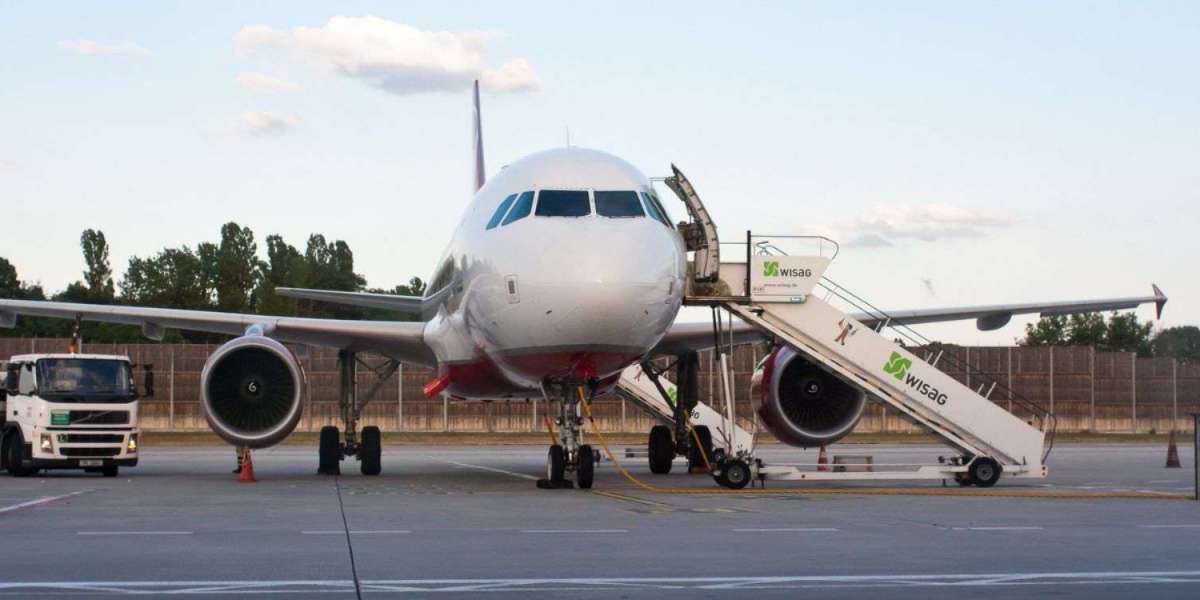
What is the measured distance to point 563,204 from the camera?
62.1ft

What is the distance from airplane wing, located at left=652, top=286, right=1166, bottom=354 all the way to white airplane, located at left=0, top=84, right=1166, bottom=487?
63 mm

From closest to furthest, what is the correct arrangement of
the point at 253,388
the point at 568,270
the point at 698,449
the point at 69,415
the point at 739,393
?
1. the point at 568,270
2. the point at 253,388
3. the point at 69,415
4. the point at 698,449
5. the point at 739,393

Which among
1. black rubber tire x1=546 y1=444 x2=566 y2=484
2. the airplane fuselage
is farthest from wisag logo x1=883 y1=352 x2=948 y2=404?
black rubber tire x1=546 y1=444 x2=566 y2=484

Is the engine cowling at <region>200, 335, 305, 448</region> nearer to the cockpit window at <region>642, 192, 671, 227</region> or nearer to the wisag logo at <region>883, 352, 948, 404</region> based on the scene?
the cockpit window at <region>642, 192, 671, 227</region>

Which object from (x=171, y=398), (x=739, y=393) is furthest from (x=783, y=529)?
(x=171, y=398)

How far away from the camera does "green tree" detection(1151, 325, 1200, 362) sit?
5512 inches

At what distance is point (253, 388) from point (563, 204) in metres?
6.99

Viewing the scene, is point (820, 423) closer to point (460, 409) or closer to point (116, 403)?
point (116, 403)

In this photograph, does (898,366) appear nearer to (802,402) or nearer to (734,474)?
(734,474)

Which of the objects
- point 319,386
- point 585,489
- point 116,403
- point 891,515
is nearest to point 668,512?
point 891,515

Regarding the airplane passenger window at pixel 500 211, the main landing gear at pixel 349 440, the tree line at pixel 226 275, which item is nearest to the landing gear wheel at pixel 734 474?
the airplane passenger window at pixel 500 211

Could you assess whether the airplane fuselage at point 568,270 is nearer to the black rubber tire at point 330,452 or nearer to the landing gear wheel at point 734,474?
the landing gear wheel at point 734,474

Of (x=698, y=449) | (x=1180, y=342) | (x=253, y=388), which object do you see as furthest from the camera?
(x=1180, y=342)

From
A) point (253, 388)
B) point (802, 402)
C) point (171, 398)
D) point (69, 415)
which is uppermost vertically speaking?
point (253, 388)
